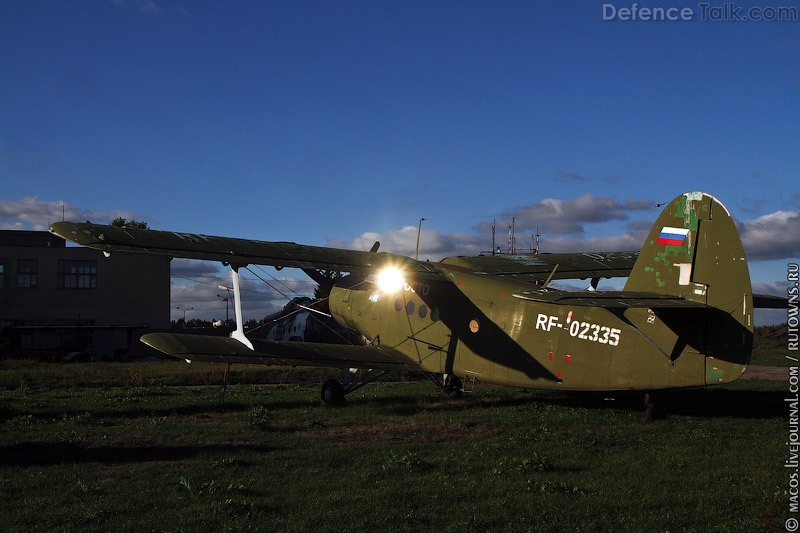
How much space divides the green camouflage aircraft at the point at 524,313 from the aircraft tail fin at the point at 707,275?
0.02 metres

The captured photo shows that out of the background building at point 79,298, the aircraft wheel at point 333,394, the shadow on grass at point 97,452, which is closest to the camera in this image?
the shadow on grass at point 97,452

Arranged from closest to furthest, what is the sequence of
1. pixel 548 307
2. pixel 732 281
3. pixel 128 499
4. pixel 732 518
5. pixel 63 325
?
1. pixel 732 518
2. pixel 128 499
3. pixel 732 281
4. pixel 548 307
5. pixel 63 325

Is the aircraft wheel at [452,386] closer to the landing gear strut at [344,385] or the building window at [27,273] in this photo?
the landing gear strut at [344,385]

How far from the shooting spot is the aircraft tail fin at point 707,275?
11.1 metres

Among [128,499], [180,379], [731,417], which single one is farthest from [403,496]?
[180,379]

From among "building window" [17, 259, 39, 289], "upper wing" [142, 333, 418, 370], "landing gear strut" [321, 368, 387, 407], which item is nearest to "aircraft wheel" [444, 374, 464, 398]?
"upper wing" [142, 333, 418, 370]

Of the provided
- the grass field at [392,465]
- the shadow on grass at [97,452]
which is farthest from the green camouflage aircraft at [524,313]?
the shadow on grass at [97,452]

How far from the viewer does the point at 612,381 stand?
41.4ft

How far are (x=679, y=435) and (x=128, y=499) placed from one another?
8972 mm

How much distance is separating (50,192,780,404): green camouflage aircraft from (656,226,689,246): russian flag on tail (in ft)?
0.06

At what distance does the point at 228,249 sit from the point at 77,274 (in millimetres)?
43434

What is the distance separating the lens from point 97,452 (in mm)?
10094

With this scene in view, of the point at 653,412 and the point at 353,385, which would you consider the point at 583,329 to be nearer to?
the point at 653,412

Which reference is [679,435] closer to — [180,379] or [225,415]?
[225,415]
